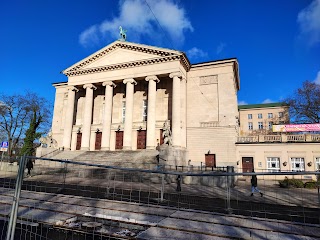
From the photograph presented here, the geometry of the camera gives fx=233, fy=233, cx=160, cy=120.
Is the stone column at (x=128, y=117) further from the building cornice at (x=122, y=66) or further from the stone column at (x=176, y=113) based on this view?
the stone column at (x=176, y=113)

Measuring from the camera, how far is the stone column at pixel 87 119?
35250 millimetres

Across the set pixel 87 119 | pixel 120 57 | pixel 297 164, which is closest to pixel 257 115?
pixel 297 164

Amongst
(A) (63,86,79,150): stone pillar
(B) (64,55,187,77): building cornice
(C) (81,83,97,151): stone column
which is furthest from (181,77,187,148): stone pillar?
(A) (63,86,79,150): stone pillar

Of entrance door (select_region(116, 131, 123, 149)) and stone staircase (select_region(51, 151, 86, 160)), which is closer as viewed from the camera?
stone staircase (select_region(51, 151, 86, 160))

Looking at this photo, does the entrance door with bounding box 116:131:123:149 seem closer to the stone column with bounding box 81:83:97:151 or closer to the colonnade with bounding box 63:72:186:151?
the colonnade with bounding box 63:72:186:151

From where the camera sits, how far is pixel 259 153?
3078 cm

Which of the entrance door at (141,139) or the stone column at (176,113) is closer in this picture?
the stone column at (176,113)

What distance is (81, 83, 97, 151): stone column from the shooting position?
3525 cm

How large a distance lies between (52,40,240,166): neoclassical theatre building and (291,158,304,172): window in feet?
23.9

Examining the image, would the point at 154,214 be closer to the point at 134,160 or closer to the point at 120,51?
the point at 134,160

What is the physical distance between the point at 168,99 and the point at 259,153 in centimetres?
1470

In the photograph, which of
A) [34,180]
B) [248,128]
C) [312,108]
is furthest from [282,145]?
[248,128]

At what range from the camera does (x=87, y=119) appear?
118ft

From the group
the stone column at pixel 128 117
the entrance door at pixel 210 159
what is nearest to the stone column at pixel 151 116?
the stone column at pixel 128 117
